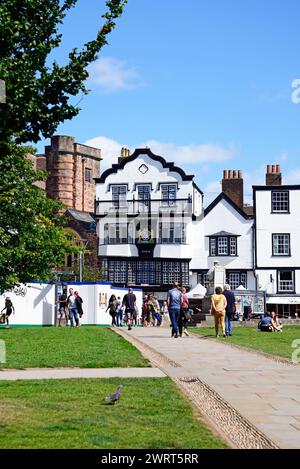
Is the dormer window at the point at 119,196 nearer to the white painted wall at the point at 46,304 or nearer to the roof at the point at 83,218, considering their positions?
the roof at the point at 83,218

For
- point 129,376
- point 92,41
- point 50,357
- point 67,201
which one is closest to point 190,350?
point 50,357

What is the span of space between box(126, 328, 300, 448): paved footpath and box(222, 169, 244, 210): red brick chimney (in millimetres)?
46028

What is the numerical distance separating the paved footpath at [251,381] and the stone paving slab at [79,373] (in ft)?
1.41

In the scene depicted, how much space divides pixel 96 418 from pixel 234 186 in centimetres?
5926

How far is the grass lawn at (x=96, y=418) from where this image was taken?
22.5 feet

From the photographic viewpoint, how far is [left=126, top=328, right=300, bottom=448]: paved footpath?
8.08m

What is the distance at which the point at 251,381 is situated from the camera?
12.2m

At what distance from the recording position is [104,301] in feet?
139

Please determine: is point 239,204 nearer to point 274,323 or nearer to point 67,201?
point 67,201

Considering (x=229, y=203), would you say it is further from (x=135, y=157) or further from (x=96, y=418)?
(x=96, y=418)

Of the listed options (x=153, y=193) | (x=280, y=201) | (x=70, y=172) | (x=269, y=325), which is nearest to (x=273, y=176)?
(x=280, y=201)

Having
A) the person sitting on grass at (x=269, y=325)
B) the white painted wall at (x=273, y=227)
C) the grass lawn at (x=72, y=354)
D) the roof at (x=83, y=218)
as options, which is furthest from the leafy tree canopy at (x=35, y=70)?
the roof at (x=83, y=218)

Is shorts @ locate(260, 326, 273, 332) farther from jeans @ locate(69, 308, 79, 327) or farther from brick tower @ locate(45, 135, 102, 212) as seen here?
brick tower @ locate(45, 135, 102, 212)
